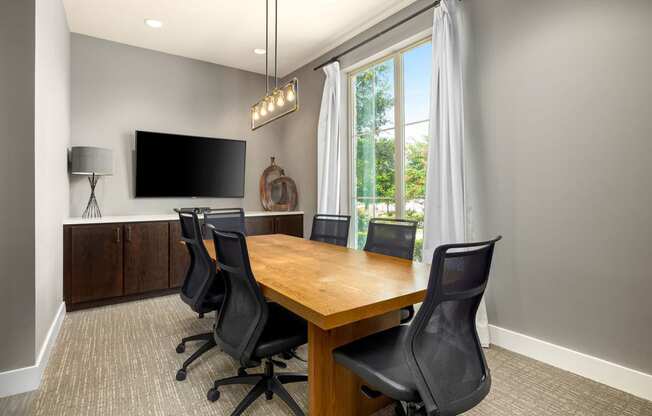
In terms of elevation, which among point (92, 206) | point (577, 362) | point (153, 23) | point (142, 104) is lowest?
point (577, 362)

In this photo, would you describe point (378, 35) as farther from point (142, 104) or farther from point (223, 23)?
point (142, 104)

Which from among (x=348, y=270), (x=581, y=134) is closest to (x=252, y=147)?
(x=348, y=270)

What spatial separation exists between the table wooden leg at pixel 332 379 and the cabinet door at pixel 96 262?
3.02 m

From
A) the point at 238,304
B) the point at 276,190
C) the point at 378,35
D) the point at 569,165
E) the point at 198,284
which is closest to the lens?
the point at 238,304

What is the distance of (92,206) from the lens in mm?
4035

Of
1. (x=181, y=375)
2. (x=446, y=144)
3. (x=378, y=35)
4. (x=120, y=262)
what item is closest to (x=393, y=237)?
(x=446, y=144)

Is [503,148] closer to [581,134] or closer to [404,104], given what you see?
[581,134]

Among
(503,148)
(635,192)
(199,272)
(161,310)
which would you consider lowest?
(161,310)

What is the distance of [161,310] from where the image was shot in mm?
3551

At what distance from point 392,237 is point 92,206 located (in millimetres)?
Result: 3597

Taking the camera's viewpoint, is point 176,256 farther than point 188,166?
No

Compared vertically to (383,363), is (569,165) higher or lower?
higher

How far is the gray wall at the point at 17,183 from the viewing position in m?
2.03

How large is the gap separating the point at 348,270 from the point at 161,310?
253 centimetres
